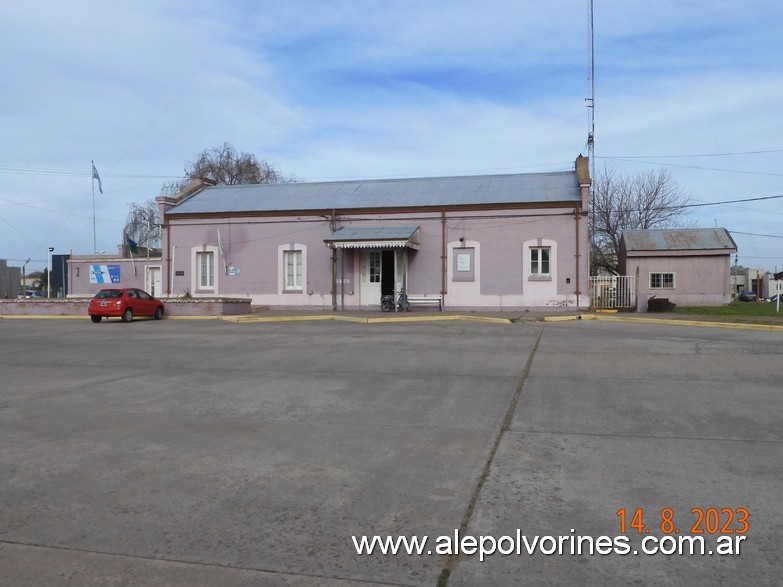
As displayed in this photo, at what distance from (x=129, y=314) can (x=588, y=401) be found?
810 inches

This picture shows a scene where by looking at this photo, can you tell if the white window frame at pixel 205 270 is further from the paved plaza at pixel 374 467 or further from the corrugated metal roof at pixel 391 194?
the paved plaza at pixel 374 467

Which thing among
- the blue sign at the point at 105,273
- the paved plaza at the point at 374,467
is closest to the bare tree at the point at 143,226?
the blue sign at the point at 105,273

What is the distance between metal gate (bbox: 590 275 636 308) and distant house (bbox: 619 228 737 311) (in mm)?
6728

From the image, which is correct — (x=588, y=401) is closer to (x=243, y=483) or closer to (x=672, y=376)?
(x=672, y=376)

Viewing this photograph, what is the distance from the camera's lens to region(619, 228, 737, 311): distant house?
3744 cm

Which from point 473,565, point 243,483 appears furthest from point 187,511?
point 473,565

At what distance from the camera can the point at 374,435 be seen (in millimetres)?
6641

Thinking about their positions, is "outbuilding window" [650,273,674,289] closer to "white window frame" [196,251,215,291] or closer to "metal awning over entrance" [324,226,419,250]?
"metal awning over entrance" [324,226,419,250]

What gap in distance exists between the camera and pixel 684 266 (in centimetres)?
3788

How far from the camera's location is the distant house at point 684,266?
37.4 metres

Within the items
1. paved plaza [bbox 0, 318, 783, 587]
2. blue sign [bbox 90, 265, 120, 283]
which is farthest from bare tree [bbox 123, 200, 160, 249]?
paved plaza [bbox 0, 318, 783, 587]

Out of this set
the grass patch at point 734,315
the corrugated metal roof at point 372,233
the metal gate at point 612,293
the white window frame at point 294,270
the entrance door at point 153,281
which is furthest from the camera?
the entrance door at point 153,281

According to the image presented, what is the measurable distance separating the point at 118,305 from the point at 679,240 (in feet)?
102

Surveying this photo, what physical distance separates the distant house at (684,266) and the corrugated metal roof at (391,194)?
398 inches
